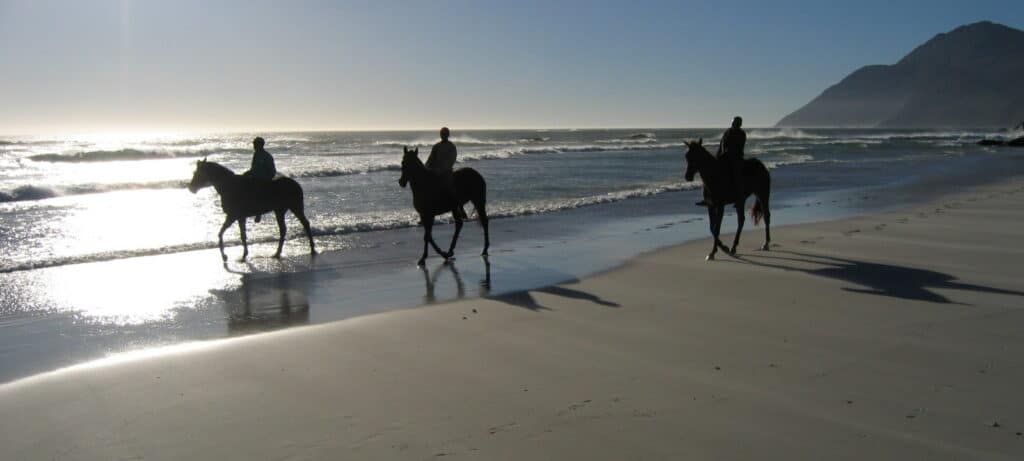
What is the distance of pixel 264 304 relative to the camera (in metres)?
7.59

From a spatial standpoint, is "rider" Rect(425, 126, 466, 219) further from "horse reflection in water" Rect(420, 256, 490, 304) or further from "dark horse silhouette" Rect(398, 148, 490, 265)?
"horse reflection in water" Rect(420, 256, 490, 304)

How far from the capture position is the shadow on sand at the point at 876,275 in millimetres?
7172

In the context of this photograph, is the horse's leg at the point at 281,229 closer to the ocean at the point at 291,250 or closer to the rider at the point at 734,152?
the ocean at the point at 291,250

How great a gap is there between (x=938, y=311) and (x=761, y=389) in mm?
2895

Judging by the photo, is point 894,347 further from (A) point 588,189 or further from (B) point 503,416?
(A) point 588,189

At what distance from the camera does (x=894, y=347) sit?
17.1 ft

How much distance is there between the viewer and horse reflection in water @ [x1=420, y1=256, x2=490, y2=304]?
7875 mm

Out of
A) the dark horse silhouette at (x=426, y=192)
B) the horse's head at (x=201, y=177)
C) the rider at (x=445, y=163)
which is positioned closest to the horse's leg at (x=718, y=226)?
the dark horse silhouette at (x=426, y=192)

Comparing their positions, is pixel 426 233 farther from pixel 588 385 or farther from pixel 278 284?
pixel 588 385

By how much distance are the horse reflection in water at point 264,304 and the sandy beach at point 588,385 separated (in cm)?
51

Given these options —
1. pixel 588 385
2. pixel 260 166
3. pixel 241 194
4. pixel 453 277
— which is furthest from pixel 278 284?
pixel 588 385

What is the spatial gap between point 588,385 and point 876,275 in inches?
199

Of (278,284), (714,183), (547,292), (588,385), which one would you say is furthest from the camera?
A: (714,183)

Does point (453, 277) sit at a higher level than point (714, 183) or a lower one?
lower
